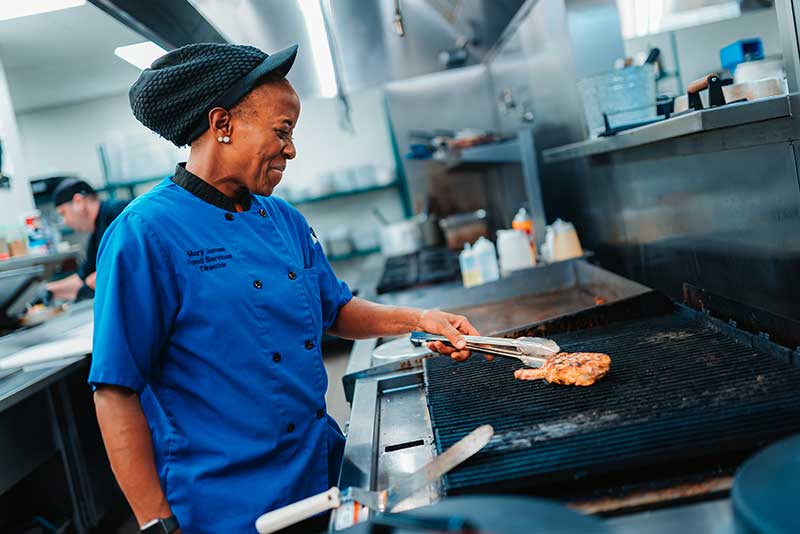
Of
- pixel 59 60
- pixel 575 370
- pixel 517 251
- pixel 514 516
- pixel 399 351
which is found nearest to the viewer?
pixel 514 516

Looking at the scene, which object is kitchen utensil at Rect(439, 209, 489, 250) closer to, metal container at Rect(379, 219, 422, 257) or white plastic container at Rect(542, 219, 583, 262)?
metal container at Rect(379, 219, 422, 257)

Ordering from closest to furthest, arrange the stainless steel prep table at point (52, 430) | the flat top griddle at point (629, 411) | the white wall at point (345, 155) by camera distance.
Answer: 1. the flat top griddle at point (629, 411)
2. the stainless steel prep table at point (52, 430)
3. the white wall at point (345, 155)

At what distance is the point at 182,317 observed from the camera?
1.33 m

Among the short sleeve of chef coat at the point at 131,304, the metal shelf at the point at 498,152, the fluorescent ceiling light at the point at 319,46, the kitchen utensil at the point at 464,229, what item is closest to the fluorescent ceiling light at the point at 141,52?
the short sleeve of chef coat at the point at 131,304

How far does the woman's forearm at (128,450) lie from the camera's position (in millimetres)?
1226

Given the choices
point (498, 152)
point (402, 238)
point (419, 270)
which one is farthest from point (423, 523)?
point (402, 238)

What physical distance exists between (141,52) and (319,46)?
2.02m

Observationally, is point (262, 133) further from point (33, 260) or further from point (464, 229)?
point (464, 229)

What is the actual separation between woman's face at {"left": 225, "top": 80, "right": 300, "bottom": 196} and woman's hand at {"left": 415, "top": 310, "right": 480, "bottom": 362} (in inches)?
22.6

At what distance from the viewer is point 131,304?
4.10 feet

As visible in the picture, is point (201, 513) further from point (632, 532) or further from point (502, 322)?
point (502, 322)

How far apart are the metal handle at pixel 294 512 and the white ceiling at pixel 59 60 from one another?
3.64m

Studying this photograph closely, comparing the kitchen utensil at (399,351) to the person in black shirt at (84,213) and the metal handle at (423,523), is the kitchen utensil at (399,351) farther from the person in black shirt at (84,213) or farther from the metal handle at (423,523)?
the person in black shirt at (84,213)

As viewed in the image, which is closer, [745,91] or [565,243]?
[745,91]
